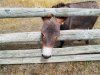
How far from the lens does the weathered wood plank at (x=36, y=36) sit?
5.10 metres

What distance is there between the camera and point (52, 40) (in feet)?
16.1

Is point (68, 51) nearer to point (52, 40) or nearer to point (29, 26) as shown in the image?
point (52, 40)

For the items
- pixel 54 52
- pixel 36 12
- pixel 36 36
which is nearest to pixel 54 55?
pixel 54 52

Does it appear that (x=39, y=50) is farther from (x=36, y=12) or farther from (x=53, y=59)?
(x=36, y=12)

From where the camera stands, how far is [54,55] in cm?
543

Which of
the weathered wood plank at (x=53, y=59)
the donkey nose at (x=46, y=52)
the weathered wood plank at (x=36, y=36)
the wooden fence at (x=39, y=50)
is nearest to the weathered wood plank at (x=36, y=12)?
the wooden fence at (x=39, y=50)

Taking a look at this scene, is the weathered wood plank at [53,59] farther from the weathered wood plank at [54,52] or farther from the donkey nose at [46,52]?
the donkey nose at [46,52]

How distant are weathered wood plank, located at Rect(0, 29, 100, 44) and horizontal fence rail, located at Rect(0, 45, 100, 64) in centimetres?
27

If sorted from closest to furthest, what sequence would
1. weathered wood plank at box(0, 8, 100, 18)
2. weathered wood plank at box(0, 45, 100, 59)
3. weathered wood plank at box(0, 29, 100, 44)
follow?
weathered wood plank at box(0, 8, 100, 18) < weathered wood plank at box(0, 29, 100, 44) < weathered wood plank at box(0, 45, 100, 59)

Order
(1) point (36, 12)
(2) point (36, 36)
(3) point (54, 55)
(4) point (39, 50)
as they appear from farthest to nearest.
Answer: (3) point (54, 55) < (4) point (39, 50) < (2) point (36, 36) < (1) point (36, 12)

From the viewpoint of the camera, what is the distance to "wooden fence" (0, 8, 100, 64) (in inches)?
190

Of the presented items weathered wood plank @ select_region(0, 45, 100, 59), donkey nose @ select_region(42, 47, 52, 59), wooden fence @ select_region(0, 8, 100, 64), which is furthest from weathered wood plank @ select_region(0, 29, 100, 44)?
donkey nose @ select_region(42, 47, 52, 59)

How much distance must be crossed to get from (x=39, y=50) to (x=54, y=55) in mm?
336

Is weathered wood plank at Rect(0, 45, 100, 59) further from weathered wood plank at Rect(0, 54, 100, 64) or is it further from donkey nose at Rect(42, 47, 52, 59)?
donkey nose at Rect(42, 47, 52, 59)
